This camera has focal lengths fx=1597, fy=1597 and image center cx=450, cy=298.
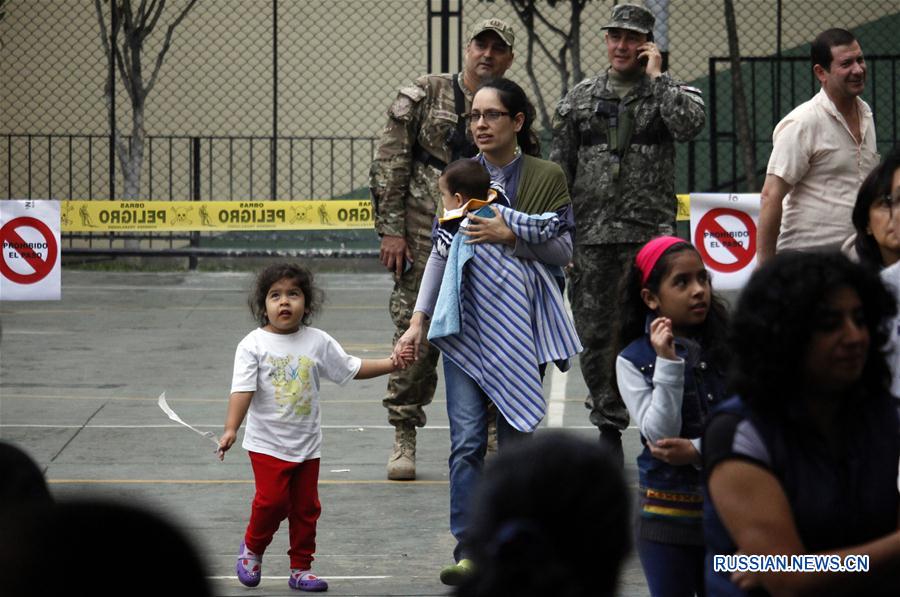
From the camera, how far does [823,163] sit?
6496mm

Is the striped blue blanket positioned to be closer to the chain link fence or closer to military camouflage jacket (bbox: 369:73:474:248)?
military camouflage jacket (bbox: 369:73:474:248)

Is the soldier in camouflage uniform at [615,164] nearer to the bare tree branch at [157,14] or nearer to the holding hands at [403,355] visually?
the holding hands at [403,355]

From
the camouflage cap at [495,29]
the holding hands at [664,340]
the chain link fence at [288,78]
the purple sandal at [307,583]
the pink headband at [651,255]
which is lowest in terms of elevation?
the purple sandal at [307,583]

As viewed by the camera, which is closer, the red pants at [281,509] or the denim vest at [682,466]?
the denim vest at [682,466]

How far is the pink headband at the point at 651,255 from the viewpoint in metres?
4.48

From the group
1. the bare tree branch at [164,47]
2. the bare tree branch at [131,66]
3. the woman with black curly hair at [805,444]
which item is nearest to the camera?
the woman with black curly hair at [805,444]

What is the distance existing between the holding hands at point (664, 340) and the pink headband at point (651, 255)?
37cm

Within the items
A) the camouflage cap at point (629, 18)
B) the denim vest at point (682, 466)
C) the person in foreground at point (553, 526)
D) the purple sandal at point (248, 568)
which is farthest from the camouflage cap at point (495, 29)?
the person in foreground at point (553, 526)

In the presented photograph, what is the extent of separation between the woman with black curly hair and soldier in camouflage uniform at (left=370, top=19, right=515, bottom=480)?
4092 millimetres

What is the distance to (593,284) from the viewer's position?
7.36m

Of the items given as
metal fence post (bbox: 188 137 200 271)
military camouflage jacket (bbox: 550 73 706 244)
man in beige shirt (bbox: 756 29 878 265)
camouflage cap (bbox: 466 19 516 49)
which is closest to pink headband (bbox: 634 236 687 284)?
man in beige shirt (bbox: 756 29 878 265)

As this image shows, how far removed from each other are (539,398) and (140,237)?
1203 centimetres

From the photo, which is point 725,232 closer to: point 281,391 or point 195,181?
point 281,391

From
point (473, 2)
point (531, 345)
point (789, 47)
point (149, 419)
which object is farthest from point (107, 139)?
point (531, 345)
